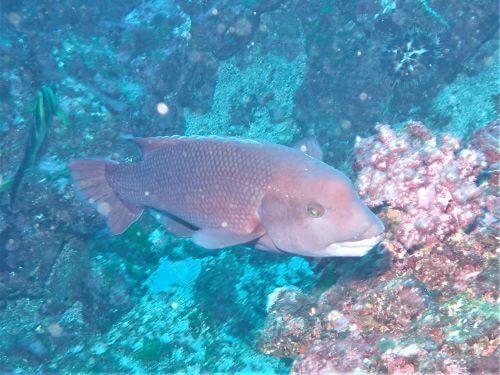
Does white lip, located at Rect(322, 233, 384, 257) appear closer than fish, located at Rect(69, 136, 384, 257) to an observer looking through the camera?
Yes

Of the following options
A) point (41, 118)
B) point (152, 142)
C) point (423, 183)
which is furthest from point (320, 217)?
point (41, 118)

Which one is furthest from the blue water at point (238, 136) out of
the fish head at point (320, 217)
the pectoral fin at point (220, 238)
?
the pectoral fin at point (220, 238)

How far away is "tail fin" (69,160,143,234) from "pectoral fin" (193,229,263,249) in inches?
42.9

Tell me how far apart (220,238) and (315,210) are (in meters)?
0.82

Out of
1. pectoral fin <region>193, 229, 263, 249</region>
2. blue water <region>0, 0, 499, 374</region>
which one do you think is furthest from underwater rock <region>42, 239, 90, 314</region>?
pectoral fin <region>193, 229, 263, 249</region>

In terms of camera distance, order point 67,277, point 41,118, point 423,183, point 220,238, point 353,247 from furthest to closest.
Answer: point 67,277, point 41,118, point 423,183, point 220,238, point 353,247

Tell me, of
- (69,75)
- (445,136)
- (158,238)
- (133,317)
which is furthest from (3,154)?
(445,136)

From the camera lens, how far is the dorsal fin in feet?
→ 12.2

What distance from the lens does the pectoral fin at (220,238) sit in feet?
10.5

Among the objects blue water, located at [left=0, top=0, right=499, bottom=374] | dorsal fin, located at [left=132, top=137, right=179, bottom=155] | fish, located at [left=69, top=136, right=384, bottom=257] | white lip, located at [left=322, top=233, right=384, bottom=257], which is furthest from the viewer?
dorsal fin, located at [left=132, top=137, right=179, bottom=155]

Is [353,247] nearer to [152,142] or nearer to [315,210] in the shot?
[315,210]

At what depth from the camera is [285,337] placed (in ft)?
11.7

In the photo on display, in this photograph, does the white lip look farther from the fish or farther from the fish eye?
→ the fish eye

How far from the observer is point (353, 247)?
2863mm
